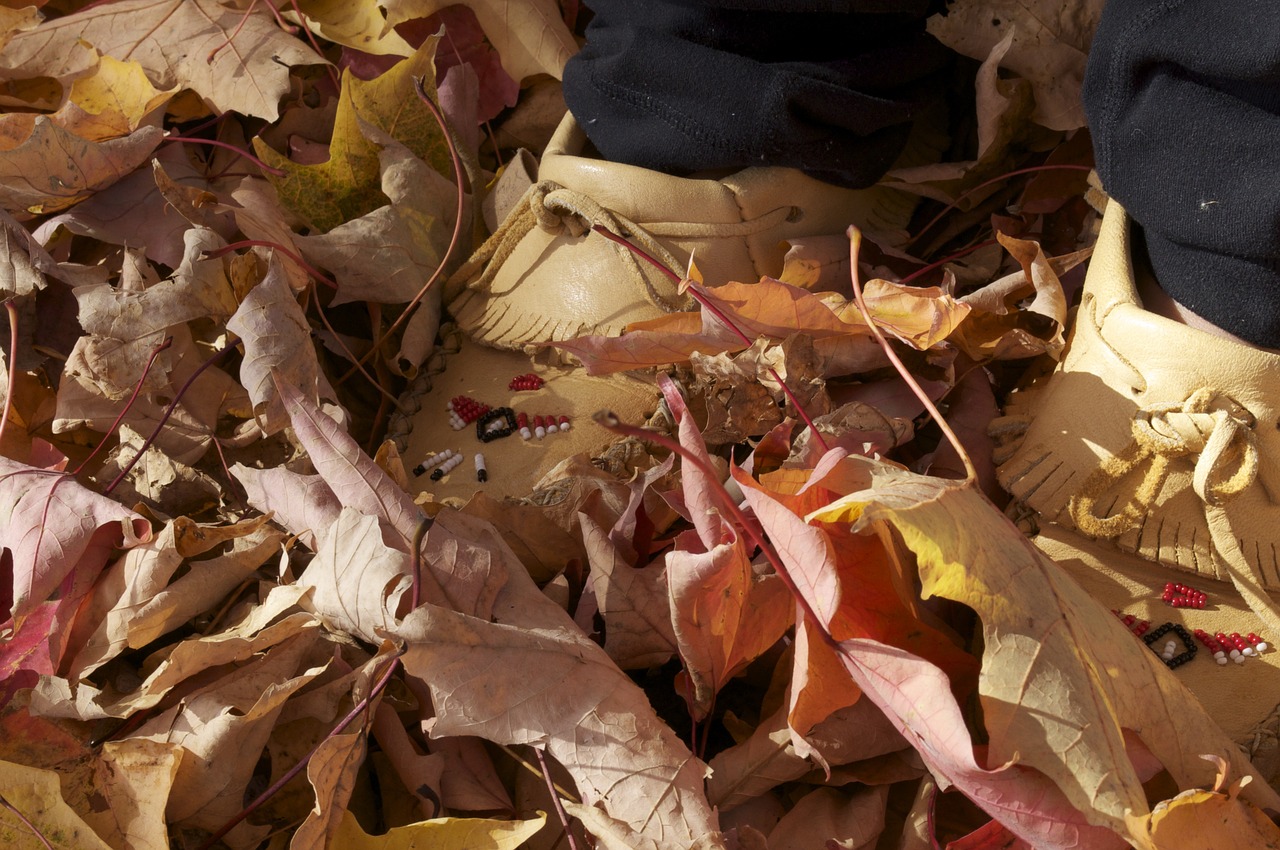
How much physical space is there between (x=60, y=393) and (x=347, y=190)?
341mm

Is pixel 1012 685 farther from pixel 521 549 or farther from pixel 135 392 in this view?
pixel 135 392

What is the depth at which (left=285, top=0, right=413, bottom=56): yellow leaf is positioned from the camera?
3.74 feet

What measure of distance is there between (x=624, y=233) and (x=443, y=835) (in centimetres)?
54

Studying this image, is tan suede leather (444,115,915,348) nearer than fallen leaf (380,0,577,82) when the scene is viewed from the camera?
Yes

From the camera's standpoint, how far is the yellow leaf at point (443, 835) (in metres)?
0.63

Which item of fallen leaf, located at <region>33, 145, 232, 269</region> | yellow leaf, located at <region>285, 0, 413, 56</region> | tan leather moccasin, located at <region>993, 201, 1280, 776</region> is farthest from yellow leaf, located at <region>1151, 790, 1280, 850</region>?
yellow leaf, located at <region>285, 0, 413, 56</region>

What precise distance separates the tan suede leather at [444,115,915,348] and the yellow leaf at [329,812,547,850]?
0.47 meters

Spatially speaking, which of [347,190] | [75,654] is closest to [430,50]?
[347,190]

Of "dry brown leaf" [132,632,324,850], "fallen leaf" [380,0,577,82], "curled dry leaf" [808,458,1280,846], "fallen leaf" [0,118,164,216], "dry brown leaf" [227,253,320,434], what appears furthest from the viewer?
"fallen leaf" [380,0,577,82]

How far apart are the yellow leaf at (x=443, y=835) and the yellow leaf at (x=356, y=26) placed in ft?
2.58

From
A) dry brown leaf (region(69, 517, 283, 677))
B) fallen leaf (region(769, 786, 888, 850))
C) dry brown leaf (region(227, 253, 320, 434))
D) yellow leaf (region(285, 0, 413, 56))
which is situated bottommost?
fallen leaf (region(769, 786, 888, 850))

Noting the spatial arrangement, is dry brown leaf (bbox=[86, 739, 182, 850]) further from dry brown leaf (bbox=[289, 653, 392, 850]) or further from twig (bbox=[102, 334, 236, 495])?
twig (bbox=[102, 334, 236, 495])

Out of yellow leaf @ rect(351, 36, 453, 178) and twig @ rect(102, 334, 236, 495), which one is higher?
yellow leaf @ rect(351, 36, 453, 178)

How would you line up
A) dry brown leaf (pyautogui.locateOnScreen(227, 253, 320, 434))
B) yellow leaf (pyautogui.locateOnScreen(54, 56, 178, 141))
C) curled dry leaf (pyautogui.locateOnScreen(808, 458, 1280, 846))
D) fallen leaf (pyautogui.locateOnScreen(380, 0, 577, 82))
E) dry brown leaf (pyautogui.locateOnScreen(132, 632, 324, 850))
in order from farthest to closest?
1. fallen leaf (pyautogui.locateOnScreen(380, 0, 577, 82))
2. yellow leaf (pyautogui.locateOnScreen(54, 56, 178, 141))
3. dry brown leaf (pyautogui.locateOnScreen(227, 253, 320, 434))
4. dry brown leaf (pyautogui.locateOnScreen(132, 632, 324, 850))
5. curled dry leaf (pyautogui.locateOnScreen(808, 458, 1280, 846))
